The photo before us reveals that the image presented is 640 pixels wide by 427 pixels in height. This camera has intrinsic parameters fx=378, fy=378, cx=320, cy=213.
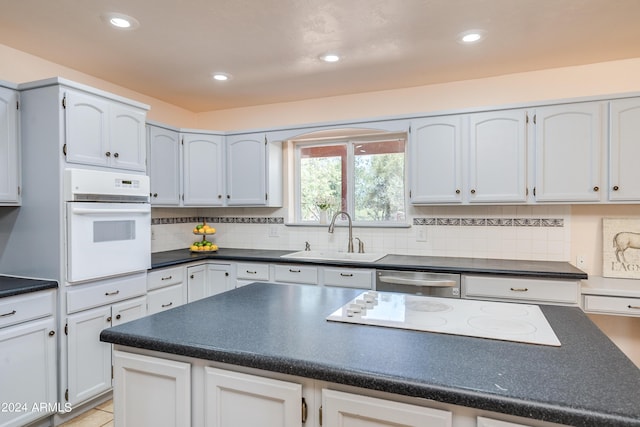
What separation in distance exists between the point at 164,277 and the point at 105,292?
58 centimetres

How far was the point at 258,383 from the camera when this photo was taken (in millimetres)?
1148

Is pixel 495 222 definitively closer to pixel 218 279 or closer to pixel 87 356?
pixel 218 279

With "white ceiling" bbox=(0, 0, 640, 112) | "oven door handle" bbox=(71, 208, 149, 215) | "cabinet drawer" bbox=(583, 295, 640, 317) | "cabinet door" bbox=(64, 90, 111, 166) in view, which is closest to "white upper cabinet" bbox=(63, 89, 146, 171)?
"cabinet door" bbox=(64, 90, 111, 166)

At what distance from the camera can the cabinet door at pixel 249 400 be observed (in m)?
1.12

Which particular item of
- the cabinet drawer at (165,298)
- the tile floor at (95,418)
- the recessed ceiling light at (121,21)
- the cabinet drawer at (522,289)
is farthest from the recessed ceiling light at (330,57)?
the tile floor at (95,418)

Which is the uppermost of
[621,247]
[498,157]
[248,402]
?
[498,157]

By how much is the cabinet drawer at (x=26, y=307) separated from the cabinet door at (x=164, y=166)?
1.29 m

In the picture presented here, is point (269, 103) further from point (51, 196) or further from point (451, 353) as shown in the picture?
point (451, 353)

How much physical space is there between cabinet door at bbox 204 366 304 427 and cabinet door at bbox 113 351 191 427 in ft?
0.27

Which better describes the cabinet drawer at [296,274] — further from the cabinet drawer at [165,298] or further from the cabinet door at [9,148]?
the cabinet door at [9,148]

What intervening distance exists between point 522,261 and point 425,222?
0.84 metres

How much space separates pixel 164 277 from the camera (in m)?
3.14

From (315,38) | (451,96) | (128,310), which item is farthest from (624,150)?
(128,310)


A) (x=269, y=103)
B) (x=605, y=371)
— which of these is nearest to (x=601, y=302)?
(x=605, y=371)
